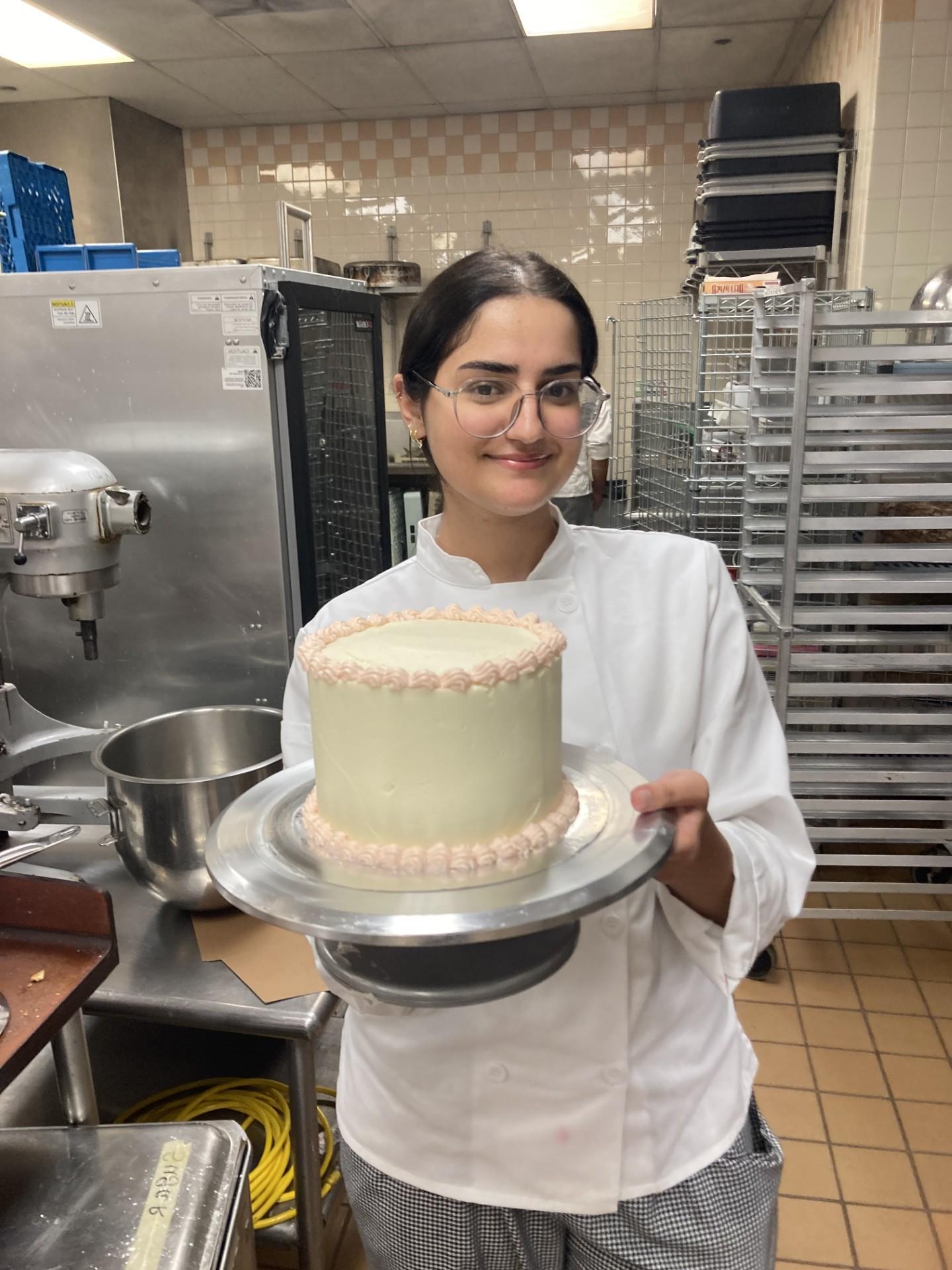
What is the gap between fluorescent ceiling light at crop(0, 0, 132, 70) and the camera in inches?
158

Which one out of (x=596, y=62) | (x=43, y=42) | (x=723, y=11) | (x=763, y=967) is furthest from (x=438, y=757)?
(x=43, y=42)

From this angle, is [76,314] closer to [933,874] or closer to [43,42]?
[933,874]

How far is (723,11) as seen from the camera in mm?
3920

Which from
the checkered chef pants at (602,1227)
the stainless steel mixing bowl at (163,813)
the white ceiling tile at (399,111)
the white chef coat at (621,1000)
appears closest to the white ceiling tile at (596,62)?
the white ceiling tile at (399,111)

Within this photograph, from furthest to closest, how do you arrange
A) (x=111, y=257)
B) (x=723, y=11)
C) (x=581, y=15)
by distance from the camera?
(x=581, y=15) < (x=723, y=11) < (x=111, y=257)

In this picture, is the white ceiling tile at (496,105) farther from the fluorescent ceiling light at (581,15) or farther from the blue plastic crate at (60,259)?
the blue plastic crate at (60,259)

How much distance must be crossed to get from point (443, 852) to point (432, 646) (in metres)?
0.19

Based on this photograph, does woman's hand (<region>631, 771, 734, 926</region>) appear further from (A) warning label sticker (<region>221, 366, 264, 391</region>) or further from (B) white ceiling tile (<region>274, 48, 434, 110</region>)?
(B) white ceiling tile (<region>274, 48, 434, 110</region>)

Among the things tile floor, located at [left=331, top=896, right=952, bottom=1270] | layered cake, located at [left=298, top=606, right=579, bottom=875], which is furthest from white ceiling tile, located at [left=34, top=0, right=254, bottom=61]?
tile floor, located at [left=331, top=896, right=952, bottom=1270]

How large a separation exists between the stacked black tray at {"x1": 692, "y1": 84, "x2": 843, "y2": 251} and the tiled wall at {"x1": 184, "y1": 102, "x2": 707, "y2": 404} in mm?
2286

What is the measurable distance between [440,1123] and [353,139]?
19.5ft

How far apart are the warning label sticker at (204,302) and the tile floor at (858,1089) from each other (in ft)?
6.38

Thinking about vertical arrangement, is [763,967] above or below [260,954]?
below

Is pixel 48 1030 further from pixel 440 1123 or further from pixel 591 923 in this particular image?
pixel 591 923
